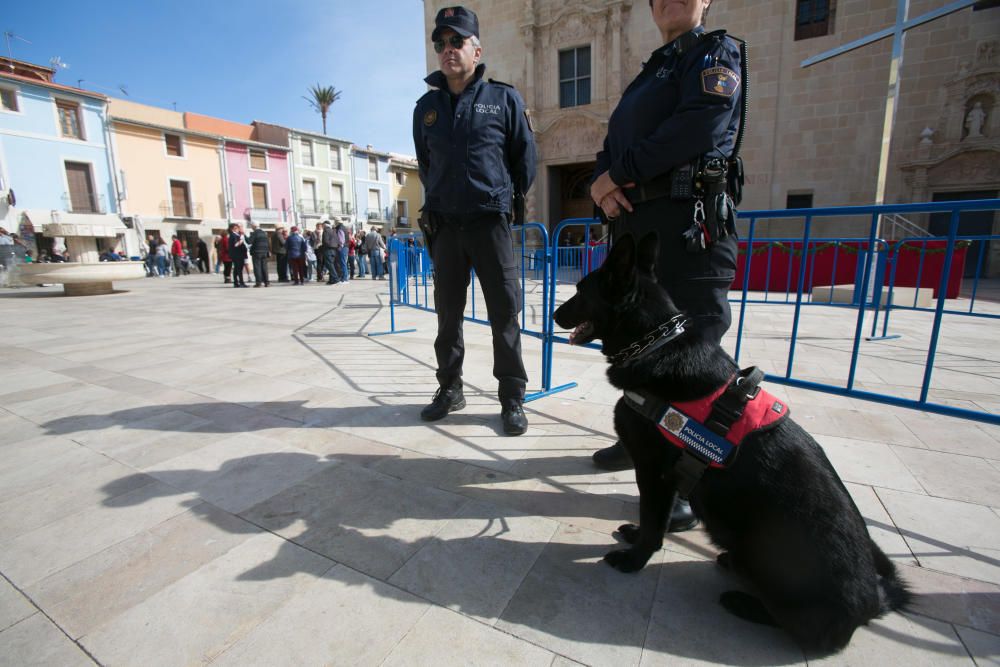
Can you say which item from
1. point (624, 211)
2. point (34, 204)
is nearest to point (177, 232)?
point (34, 204)

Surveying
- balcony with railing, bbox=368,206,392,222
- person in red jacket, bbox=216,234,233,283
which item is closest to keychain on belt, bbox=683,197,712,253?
person in red jacket, bbox=216,234,233,283

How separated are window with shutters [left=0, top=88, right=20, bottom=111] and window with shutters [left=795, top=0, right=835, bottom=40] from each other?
109ft

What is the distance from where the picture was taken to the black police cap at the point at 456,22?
8.63ft

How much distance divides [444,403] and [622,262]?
184 cm

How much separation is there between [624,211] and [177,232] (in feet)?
109

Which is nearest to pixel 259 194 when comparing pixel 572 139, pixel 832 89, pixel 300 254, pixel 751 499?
pixel 300 254

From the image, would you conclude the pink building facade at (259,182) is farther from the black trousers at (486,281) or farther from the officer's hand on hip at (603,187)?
the officer's hand on hip at (603,187)

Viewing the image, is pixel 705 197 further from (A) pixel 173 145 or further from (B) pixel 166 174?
(A) pixel 173 145

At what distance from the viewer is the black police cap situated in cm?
263

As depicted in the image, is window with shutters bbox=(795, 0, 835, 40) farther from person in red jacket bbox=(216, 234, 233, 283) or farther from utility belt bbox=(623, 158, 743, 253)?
person in red jacket bbox=(216, 234, 233, 283)

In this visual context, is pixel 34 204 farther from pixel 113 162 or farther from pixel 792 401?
pixel 792 401

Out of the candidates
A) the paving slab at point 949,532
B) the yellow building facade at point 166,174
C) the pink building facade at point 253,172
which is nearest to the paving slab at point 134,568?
the paving slab at point 949,532

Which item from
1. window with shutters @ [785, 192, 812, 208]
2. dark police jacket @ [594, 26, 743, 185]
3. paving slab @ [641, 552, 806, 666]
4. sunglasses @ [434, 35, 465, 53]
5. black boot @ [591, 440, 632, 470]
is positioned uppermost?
window with shutters @ [785, 192, 812, 208]

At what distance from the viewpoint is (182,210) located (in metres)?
27.8
